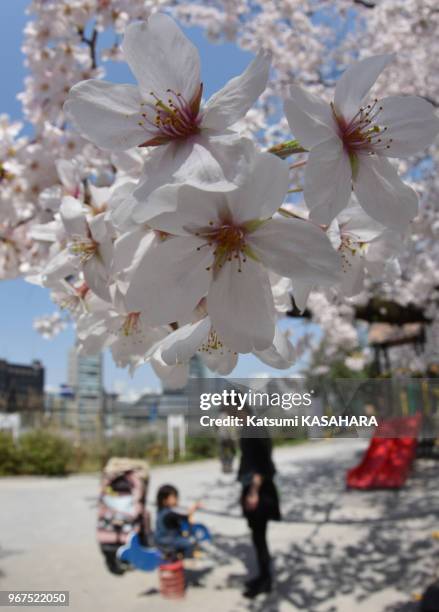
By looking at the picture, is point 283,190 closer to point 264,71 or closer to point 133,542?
point 264,71

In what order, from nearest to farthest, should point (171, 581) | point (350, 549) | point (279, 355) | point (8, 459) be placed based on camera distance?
point (279, 355) → point (171, 581) → point (350, 549) → point (8, 459)

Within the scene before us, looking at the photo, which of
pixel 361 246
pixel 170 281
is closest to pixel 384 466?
pixel 361 246

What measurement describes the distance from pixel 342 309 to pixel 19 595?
14.3 feet

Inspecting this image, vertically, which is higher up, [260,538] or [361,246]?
[361,246]

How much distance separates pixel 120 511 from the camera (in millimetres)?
4363

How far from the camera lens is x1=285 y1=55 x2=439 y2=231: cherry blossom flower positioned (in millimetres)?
443

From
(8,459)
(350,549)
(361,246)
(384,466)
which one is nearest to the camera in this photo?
(361,246)

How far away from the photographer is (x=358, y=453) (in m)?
13.2

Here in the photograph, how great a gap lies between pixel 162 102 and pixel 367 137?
0.67ft

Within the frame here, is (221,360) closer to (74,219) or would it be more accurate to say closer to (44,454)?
(74,219)

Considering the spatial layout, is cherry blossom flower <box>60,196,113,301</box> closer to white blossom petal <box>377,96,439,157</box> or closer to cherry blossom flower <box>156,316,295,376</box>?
cherry blossom flower <box>156,316,295,376</box>

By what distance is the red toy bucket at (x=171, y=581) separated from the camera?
148 inches

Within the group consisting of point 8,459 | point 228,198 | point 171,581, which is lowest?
point 171,581

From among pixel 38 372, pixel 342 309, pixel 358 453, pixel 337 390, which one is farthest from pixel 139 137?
pixel 38 372
